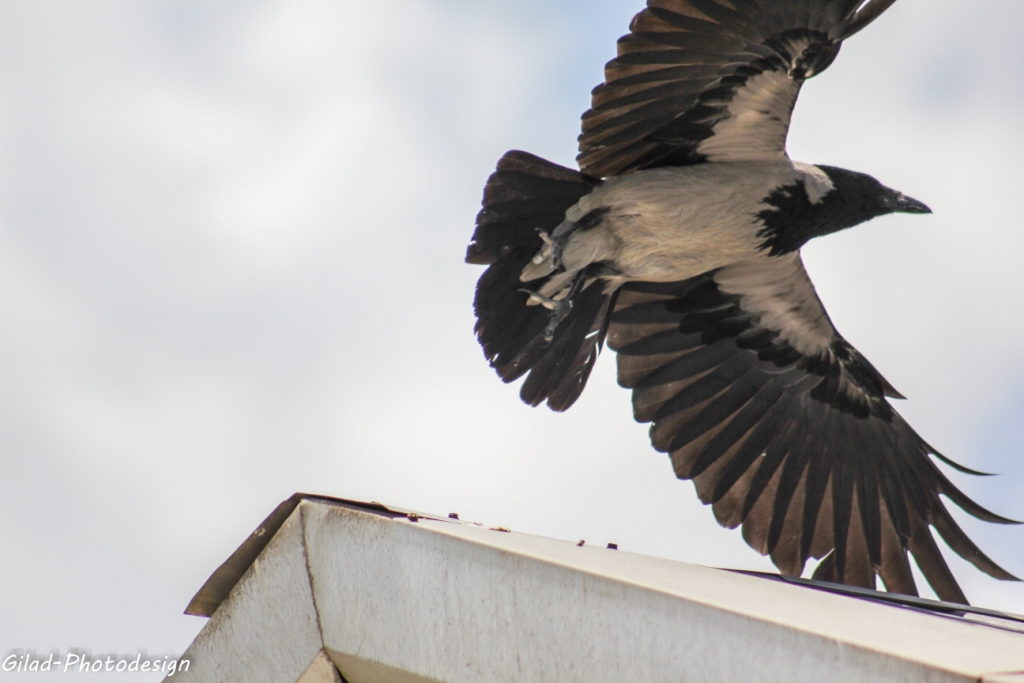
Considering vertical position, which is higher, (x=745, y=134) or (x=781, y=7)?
(x=781, y=7)

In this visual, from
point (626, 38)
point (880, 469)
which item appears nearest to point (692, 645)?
point (626, 38)

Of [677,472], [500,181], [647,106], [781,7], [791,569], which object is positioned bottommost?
[791,569]

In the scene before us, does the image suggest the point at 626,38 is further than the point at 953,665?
Yes

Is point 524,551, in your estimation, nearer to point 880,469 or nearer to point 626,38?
point 626,38

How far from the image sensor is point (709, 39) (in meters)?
4.82

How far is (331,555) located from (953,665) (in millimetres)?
1784

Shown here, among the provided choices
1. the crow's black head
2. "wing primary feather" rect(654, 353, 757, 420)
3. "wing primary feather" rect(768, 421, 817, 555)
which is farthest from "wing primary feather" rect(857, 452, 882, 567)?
the crow's black head

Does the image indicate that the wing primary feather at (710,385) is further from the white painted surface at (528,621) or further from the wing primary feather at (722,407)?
the white painted surface at (528,621)

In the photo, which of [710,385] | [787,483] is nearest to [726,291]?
[710,385]

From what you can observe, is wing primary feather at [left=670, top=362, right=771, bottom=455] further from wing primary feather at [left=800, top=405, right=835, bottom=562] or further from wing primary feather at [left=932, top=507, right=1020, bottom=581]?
wing primary feather at [left=932, top=507, right=1020, bottom=581]

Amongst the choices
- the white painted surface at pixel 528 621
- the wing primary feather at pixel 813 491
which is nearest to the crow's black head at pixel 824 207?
the wing primary feather at pixel 813 491

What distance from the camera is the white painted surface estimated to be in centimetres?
235

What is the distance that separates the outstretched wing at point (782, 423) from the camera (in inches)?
230

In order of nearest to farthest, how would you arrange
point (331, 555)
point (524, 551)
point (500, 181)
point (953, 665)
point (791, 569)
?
point (953, 665), point (524, 551), point (331, 555), point (500, 181), point (791, 569)
